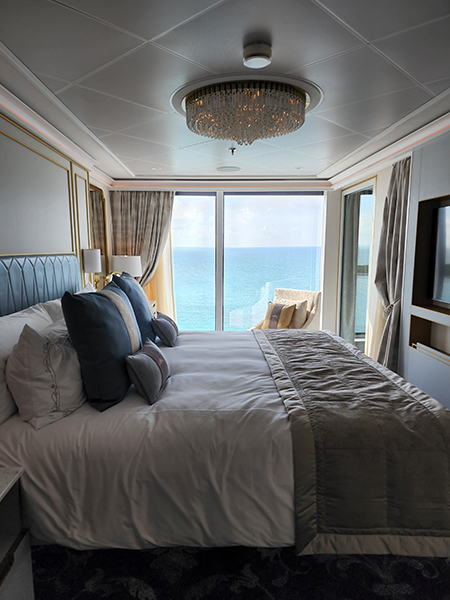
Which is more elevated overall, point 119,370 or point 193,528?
point 119,370

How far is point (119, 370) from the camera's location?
6.03ft

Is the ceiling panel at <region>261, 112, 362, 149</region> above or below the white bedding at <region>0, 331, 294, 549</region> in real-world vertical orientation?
above

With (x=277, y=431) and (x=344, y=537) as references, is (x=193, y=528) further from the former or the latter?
(x=344, y=537)

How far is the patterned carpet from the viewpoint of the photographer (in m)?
1.51

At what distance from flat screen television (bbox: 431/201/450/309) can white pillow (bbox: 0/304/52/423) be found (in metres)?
3.15

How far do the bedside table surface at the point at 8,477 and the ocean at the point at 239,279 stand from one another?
15.1ft

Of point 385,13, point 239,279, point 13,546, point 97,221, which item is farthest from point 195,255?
point 13,546

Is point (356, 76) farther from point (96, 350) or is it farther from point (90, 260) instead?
point (90, 260)

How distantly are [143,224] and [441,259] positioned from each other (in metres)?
4.05

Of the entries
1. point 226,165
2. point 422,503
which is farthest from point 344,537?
point 226,165

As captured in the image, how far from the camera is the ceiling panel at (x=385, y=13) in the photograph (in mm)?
1538

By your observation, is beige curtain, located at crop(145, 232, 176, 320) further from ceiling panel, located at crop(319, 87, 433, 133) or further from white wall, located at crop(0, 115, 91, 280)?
ceiling panel, located at crop(319, 87, 433, 133)

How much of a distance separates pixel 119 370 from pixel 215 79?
72.4 inches

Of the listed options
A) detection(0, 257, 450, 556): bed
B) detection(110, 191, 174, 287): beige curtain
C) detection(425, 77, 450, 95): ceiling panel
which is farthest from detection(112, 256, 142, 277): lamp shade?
detection(425, 77, 450, 95): ceiling panel
